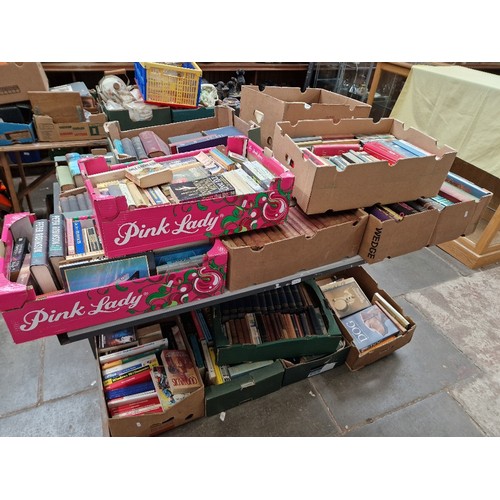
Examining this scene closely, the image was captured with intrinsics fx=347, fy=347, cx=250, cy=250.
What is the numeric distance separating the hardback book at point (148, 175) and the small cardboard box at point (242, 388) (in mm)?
1104

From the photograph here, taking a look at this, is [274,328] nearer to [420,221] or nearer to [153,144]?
[420,221]

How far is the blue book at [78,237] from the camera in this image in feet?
4.19

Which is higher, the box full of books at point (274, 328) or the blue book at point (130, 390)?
the box full of books at point (274, 328)

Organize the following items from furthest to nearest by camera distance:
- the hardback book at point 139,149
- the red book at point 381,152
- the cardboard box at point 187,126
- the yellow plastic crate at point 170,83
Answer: the yellow plastic crate at point 170,83, the cardboard box at point 187,126, the hardback book at point 139,149, the red book at point 381,152

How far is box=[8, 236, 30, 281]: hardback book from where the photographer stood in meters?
1.18

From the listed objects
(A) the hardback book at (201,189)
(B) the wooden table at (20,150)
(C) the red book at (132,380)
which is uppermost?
(A) the hardback book at (201,189)

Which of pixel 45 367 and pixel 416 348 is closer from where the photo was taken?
pixel 45 367

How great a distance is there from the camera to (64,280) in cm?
120

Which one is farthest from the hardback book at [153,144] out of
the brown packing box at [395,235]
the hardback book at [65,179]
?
the brown packing box at [395,235]

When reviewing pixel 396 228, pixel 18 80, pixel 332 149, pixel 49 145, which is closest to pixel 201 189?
pixel 332 149

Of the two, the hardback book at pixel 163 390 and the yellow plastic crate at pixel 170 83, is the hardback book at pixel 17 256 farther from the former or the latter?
the yellow plastic crate at pixel 170 83

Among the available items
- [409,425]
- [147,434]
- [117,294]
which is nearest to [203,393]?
[147,434]

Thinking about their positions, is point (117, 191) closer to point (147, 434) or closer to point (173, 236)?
point (173, 236)

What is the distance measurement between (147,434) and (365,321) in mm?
1418
